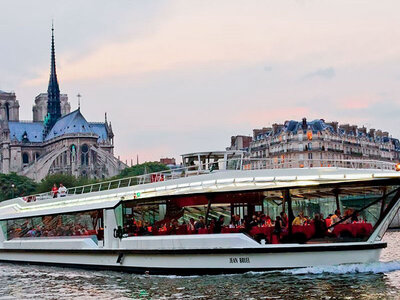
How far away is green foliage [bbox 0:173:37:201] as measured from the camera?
132 m

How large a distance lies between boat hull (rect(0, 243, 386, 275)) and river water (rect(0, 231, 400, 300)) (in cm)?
28

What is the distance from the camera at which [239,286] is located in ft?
74.4

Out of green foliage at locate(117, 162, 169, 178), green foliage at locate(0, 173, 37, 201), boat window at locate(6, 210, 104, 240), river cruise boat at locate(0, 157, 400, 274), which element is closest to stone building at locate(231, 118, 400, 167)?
green foliage at locate(117, 162, 169, 178)

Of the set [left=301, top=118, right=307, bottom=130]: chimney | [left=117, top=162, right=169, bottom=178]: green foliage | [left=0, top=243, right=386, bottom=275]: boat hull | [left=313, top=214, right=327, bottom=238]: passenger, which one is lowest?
[left=0, top=243, right=386, bottom=275]: boat hull

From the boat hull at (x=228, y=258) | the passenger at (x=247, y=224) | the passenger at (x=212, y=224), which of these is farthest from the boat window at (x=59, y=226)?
the passenger at (x=247, y=224)

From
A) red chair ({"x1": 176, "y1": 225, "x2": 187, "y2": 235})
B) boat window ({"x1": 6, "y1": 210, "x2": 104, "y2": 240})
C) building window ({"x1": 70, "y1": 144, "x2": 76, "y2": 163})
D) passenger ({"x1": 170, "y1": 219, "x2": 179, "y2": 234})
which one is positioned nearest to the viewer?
red chair ({"x1": 176, "y1": 225, "x2": 187, "y2": 235})

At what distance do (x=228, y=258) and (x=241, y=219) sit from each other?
4.81ft

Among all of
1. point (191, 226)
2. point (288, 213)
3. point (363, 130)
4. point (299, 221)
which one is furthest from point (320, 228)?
point (363, 130)

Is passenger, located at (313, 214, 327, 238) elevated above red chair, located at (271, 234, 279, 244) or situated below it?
above

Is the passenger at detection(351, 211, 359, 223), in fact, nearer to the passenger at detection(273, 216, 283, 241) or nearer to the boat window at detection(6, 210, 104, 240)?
the passenger at detection(273, 216, 283, 241)

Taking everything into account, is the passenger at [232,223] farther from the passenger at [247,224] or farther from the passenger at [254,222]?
the passenger at [254,222]

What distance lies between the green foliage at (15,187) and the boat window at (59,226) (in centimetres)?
9432

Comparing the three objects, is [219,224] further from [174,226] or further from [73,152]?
[73,152]

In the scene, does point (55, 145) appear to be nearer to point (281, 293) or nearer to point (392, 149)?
point (392, 149)
